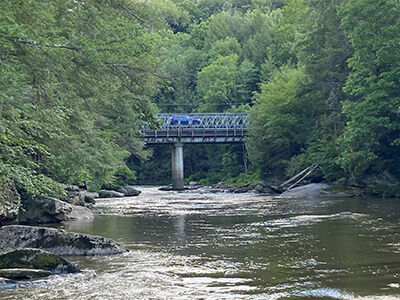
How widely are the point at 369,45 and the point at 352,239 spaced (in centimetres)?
2108

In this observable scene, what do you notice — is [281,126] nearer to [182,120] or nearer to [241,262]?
[182,120]

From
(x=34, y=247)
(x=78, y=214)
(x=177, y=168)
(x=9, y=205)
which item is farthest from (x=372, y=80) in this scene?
(x=177, y=168)

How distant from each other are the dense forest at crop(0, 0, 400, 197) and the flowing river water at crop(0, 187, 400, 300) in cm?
321

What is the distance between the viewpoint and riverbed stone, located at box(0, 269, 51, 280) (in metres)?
11.4

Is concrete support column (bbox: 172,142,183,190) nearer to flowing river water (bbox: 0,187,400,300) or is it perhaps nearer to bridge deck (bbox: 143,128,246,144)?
bridge deck (bbox: 143,128,246,144)

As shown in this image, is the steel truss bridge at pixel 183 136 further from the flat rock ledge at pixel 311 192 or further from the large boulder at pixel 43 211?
the large boulder at pixel 43 211

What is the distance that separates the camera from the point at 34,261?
1224 centimetres

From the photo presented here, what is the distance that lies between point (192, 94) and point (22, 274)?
258ft

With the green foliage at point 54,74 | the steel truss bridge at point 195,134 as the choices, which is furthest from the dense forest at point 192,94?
the steel truss bridge at point 195,134

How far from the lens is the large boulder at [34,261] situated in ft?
39.7

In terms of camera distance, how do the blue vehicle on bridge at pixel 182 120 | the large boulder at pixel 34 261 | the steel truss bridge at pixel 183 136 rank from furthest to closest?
the blue vehicle on bridge at pixel 182 120 < the steel truss bridge at pixel 183 136 < the large boulder at pixel 34 261

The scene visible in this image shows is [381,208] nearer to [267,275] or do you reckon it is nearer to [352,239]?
[352,239]

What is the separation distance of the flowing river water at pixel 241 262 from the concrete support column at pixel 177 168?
41969mm

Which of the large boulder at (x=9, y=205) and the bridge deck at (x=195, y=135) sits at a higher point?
the bridge deck at (x=195, y=135)
